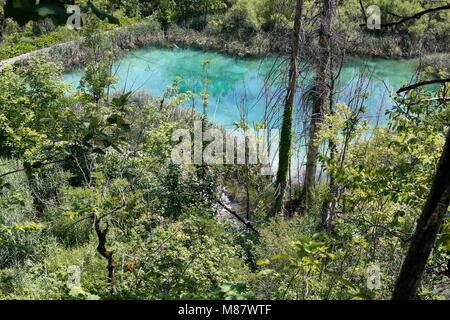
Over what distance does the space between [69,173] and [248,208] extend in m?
3.79

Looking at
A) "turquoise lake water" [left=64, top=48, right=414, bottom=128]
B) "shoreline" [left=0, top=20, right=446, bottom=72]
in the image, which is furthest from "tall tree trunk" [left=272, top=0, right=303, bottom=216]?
"shoreline" [left=0, top=20, right=446, bottom=72]

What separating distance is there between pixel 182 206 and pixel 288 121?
2.67m

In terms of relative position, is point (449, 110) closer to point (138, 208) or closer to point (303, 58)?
point (303, 58)

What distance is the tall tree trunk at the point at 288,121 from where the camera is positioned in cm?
672

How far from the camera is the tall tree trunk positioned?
22.0 feet

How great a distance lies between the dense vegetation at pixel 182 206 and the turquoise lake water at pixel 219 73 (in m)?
2.90

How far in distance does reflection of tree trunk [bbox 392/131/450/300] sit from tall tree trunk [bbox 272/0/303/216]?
19.0 feet

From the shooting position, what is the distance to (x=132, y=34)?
57.8ft

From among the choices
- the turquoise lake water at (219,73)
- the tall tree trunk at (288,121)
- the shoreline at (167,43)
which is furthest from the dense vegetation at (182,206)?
the turquoise lake water at (219,73)

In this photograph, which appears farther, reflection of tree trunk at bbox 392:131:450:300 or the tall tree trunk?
the tall tree trunk

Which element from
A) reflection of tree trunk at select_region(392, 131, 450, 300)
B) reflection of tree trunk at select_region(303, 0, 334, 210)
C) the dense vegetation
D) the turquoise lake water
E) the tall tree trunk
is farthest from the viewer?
the turquoise lake water

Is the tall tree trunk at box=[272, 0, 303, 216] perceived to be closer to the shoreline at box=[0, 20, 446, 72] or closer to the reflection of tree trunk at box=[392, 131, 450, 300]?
the reflection of tree trunk at box=[392, 131, 450, 300]

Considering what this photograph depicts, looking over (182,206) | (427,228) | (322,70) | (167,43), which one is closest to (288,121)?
(322,70)
